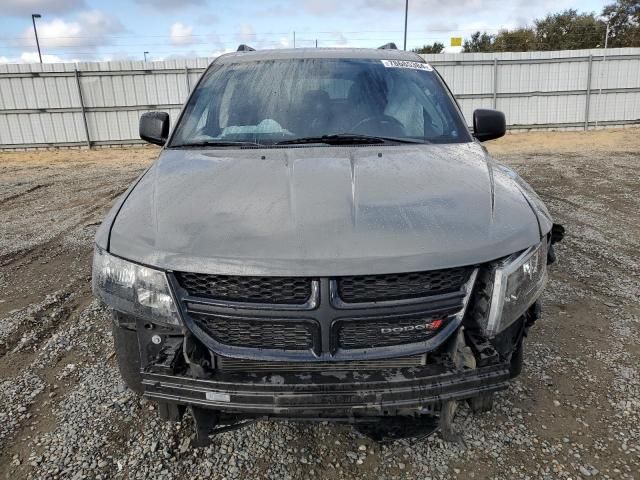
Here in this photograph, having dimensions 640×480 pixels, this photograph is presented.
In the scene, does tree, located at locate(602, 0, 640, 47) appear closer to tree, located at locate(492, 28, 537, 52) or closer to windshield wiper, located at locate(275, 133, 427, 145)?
tree, located at locate(492, 28, 537, 52)

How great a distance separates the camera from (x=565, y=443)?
2328 mm

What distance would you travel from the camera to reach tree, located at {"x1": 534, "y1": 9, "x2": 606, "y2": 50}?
40.3 metres

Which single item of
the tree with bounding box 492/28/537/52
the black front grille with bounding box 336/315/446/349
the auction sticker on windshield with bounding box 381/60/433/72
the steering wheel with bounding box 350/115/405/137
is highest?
the tree with bounding box 492/28/537/52

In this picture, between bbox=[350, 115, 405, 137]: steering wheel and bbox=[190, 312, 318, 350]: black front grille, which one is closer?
bbox=[190, 312, 318, 350]: black front grille

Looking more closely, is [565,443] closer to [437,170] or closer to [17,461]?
[437,170]

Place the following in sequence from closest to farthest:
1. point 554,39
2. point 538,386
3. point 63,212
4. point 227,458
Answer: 1. point 227,458
2. point 538,386
3. point 63,212
4. point 554,39

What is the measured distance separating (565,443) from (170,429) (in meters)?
1.93

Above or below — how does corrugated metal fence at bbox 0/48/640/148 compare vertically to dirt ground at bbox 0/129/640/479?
above

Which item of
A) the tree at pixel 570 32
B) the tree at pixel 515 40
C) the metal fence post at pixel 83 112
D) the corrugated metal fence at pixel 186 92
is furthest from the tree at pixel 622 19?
the metal fence post at pixel 83 112

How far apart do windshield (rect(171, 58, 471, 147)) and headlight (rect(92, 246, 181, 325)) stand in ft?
3.66

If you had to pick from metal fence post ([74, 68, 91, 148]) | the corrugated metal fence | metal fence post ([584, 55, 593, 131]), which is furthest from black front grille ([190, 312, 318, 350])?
metal fence post ([584, 55, 593, 131])

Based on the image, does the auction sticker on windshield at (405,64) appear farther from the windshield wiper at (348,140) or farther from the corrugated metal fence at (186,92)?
the corrugated metal fence at (186,92)

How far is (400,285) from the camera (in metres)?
1.80

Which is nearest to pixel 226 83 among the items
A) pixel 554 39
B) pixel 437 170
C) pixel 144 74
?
pixel 437 170
